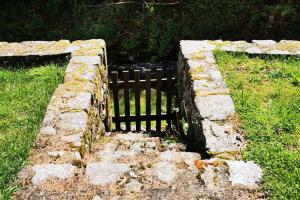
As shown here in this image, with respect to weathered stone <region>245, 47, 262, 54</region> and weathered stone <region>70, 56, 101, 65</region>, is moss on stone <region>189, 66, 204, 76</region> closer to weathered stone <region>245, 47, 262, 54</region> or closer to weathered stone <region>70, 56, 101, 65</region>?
weathered stone <region>245, 47, 262, 54</region>

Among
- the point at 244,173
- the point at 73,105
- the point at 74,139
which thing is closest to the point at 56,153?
the point at 74,139

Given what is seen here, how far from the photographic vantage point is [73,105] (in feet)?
13.8

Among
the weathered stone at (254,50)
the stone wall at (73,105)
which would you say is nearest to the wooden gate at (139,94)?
the stone wall at (73,105)

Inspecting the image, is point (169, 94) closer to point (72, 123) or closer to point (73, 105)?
point (73, 105)

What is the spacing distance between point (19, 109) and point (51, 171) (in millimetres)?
1455

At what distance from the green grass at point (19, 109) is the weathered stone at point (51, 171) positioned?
17cm

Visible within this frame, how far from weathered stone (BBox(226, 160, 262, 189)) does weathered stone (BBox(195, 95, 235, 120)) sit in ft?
2.48

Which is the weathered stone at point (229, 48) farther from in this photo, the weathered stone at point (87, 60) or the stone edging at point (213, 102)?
the weathered stone at point (87, 60)

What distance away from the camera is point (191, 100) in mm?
4797

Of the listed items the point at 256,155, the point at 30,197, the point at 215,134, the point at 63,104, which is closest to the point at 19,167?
the point at 30,197

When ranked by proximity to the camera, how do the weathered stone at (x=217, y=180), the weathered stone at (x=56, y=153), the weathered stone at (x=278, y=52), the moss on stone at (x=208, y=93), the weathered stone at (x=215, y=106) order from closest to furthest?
1. the weathered stone at (x=217, y=180)
2. the weathered stone at (x=56, y=153)
3. the weathered stone at (x=215, y=106)
4. the moss on stone at (x=208, y=93)
5. the weathered stone at (x=278, y=52)

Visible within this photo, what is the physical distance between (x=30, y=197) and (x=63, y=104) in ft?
4.91

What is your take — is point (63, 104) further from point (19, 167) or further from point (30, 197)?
point (30, 197)

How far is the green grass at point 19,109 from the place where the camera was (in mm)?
3297
